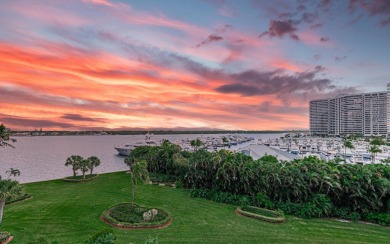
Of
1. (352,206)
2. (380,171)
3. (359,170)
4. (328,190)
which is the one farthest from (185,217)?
(380,171)

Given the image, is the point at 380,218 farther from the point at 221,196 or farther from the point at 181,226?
the point at 181,226

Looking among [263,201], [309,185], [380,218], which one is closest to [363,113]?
[380,218]

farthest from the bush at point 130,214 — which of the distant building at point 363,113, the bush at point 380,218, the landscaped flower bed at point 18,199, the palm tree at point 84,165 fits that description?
the distant building at point 363,113

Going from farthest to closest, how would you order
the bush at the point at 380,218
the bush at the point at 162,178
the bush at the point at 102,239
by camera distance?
the bush at the point at 162,178 < the bush at the point at 380,218 < the bush at the point at 102,239

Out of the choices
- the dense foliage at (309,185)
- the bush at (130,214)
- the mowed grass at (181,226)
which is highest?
the dense foliage at (309,185)

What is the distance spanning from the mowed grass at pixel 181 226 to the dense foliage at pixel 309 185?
81.8 inches

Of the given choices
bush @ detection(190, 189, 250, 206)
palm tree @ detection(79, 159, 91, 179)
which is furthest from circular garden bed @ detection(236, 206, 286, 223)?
palm tree @ detection(79, 159, 91, 179)

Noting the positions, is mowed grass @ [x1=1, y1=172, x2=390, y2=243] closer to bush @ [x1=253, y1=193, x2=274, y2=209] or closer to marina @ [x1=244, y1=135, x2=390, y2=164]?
bush @ [x1=253, y1=193, x2=274, y2=209]

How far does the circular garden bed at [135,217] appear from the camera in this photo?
20984 mm

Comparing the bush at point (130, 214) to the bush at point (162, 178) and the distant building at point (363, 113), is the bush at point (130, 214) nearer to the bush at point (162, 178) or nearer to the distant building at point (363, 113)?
the bush at point (162, 178)

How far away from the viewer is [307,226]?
22.0 meters

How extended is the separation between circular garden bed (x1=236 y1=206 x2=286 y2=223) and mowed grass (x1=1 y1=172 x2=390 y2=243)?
67 centimetres

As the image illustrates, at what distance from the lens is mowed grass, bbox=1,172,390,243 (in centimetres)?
1897

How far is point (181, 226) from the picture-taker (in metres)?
21.4
